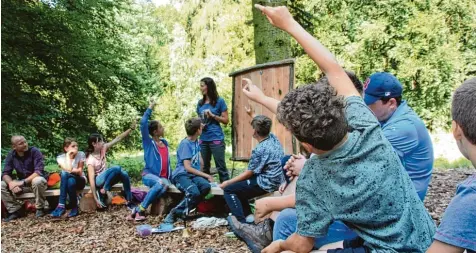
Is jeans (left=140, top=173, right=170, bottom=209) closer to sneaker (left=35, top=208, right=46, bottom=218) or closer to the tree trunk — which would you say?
sneaker (left=35, top=208, right=46, bottom=218)

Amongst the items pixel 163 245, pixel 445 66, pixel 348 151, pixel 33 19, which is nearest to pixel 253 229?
pixel 163 245

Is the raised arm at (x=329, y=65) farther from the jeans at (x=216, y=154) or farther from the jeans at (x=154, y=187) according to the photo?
the jeans at (x=216, y=154)

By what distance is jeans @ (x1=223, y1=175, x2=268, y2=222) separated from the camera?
5535 mm

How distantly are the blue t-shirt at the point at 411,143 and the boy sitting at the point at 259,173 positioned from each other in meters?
2.33

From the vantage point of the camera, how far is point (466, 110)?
4.73 ft

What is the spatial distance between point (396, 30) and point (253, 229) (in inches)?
699

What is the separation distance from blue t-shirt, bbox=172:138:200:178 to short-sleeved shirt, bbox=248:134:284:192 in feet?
3.89

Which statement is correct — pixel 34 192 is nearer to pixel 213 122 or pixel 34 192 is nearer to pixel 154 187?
pixel 154 187

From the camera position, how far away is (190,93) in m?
23.0

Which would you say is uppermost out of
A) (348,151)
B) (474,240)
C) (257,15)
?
(257,15)

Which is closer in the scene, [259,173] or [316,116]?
[316,116]

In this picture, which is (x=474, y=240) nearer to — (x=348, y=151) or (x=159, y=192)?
(x=348, y=151)

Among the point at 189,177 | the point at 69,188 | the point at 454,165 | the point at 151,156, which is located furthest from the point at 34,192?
the point at 454,165

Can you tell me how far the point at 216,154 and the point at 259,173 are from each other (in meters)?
1.85
